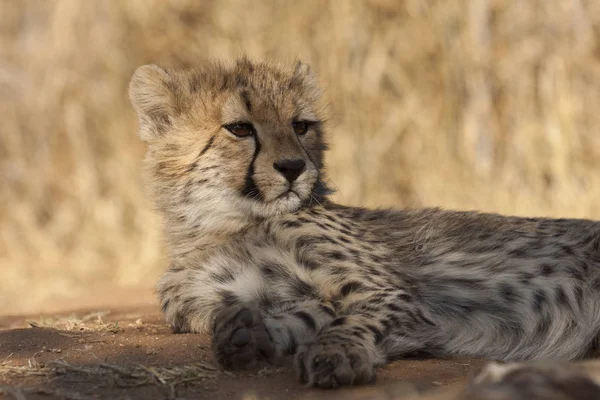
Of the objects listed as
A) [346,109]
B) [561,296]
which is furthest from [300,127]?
[346,109]

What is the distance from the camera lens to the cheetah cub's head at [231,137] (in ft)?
A: 12.6

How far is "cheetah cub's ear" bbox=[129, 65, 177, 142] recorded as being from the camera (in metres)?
4.24

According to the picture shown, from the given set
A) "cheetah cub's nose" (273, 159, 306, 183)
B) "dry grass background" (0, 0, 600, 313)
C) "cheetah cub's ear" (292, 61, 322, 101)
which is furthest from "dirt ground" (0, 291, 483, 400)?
"dry grass background" (0, 0, 600, 313)

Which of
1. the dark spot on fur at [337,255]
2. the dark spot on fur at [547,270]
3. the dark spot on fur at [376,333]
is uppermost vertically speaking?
the dark spot on fur at [337,255]

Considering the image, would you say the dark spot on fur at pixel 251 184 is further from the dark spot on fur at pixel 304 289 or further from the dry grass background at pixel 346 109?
the dry grass background at pixel 346 109

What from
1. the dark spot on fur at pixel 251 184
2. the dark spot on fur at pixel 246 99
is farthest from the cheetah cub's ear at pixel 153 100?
the dark spot on fur at pixel 251 184

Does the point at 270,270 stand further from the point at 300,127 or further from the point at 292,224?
the point at 300,127

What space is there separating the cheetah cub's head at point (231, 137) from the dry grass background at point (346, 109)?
327 centimetres

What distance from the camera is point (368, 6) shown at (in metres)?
8.12

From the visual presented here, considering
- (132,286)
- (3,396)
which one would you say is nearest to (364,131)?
(132,286)

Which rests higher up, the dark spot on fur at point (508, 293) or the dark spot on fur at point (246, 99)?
the dark spot on fur at point (246, 99)

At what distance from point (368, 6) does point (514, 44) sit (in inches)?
53.8

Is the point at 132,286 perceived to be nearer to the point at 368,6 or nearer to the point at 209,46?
the point at 209,46

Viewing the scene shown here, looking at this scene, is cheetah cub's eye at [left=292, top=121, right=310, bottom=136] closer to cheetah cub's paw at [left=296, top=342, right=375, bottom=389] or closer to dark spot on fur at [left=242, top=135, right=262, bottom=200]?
dark spot on fur at [left=242, top=135, right=262, bottom=200]
